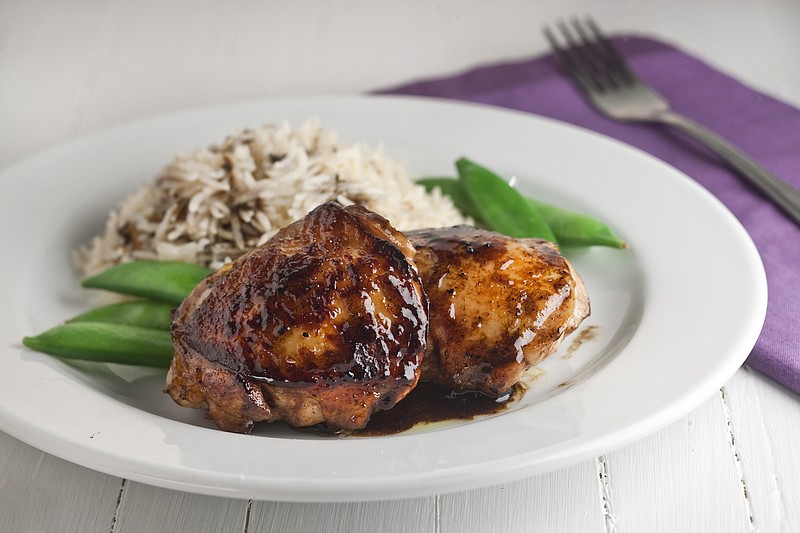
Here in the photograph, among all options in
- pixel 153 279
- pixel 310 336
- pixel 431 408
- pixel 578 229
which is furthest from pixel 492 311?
pixel 153 279

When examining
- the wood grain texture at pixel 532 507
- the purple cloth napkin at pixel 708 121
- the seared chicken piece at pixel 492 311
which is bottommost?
the wood grain texture at pixel 532 507

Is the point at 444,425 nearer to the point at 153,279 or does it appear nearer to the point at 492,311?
the point at 492,311

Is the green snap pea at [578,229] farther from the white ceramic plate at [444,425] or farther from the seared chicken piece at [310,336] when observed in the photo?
the seared chicken piece at [310,336]

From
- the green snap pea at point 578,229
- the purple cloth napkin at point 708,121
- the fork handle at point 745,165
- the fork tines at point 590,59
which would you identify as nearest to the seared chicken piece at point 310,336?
the green snap pea at point 578,229

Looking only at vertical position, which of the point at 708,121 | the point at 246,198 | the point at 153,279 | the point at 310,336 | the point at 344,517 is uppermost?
the point at 310,336

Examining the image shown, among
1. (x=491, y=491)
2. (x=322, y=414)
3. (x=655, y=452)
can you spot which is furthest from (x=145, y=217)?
(x=655, y=452)

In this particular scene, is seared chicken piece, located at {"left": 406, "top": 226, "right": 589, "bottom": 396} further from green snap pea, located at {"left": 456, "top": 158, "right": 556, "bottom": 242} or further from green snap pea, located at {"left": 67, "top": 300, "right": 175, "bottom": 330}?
green snap pea, located at {"left": 67, "top": 300, "right": 175, "bottom": 330}
